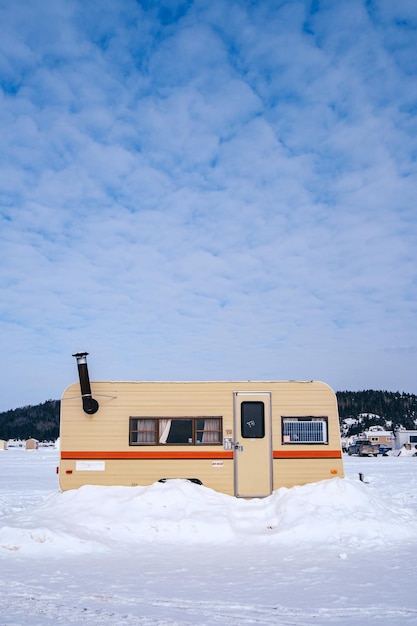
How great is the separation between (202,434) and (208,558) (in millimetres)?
4807

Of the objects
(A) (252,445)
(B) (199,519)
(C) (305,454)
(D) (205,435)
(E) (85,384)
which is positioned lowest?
(B) (199,519)

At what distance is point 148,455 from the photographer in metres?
14.4

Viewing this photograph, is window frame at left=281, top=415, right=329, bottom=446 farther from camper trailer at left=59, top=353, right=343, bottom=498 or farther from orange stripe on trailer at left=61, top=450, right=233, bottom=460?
orange stripe on trailer at left=61, top=450, right=233, bottom=460

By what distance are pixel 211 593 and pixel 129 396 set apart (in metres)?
7.56

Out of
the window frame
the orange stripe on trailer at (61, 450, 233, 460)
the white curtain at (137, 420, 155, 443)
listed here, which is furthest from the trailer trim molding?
the white curtain at (137, 420, 155, 443)

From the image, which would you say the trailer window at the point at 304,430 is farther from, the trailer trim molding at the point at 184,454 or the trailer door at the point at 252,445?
the trailer door at the point at 252,445

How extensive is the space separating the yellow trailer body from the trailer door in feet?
0.08

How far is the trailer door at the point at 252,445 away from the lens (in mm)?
14250

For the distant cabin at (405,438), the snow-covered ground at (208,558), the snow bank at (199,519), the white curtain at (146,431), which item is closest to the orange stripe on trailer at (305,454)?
the snow bank at (199,519)

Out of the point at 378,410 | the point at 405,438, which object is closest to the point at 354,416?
the point at 378,410

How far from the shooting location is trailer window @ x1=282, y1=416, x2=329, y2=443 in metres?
14.6

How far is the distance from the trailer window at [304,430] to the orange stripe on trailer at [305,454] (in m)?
0.25

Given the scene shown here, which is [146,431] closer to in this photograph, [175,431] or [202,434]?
[175,431]

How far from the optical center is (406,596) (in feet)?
24.8
